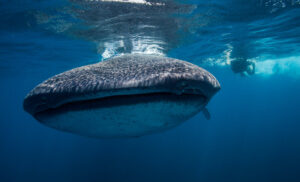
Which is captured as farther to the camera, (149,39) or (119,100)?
(149,39)

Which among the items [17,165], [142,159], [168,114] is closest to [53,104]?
[168,114]

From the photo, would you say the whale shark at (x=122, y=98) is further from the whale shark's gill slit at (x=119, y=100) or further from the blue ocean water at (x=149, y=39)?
the blue ocean water at (x=149, y=39)

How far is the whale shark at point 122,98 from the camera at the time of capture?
1562mm

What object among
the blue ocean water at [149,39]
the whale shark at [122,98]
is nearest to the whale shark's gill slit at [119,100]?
the whale shark at [122,98]

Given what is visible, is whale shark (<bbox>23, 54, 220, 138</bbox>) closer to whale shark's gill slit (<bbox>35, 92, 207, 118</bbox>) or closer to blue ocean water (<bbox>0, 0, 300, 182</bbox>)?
whale shark's gill slit (<bbox>35, 92, 207, 118</bbox>)

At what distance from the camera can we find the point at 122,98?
1572 millimetres

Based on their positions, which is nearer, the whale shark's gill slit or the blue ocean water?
the whale shark's gill slit

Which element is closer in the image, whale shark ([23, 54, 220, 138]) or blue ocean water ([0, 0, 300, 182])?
whale shark ([23, 54, 220, 138])

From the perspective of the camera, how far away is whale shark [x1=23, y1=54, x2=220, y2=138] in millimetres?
1562

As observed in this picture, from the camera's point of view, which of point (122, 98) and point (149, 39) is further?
point (149, 39)

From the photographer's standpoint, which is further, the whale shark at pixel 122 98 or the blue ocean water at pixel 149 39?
the blue ocean water at pixel 149 39

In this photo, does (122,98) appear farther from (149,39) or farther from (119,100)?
(149,39)

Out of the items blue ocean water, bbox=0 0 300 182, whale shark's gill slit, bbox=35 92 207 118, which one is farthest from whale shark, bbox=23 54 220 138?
blue ocean water, bbox=0 0 300 182

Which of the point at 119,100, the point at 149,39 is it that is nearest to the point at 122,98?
the point at 119,100
